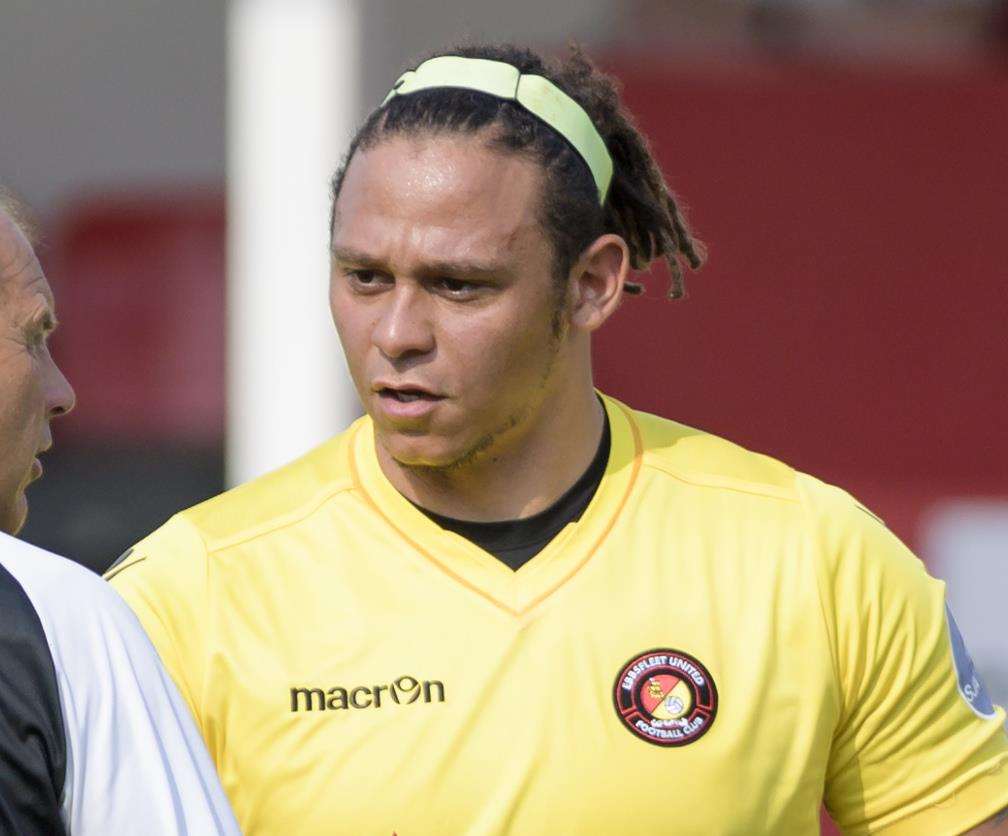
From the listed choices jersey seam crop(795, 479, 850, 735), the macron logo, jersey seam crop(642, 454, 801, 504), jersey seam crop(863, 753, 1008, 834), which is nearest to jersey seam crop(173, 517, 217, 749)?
the macron logo

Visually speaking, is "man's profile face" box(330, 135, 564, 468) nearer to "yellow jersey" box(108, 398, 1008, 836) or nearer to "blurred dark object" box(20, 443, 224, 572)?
"yellow jersey" box(108, 398, 1008, 836)

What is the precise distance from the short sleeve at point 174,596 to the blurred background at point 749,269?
2717 millimetres

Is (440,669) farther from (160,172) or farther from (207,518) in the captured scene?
(160,172)

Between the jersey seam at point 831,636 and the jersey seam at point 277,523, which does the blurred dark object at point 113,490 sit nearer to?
the jersey seam at point 277,523

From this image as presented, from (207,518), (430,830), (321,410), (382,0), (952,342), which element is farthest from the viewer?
(382,0)

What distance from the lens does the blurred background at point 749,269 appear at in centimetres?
539

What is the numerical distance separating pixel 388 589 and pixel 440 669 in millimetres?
139

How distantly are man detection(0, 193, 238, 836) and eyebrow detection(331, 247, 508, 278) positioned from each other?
78 centimetres

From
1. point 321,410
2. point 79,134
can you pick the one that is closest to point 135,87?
point 79,134

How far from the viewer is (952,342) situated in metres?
6.10

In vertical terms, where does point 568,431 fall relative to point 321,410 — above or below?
above

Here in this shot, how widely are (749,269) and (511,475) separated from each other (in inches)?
141

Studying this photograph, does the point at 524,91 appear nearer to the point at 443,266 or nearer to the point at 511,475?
the point at 443,266

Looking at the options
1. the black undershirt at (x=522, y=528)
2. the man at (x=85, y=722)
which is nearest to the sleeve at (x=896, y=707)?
the black undershirt at (x=522, y=528)
